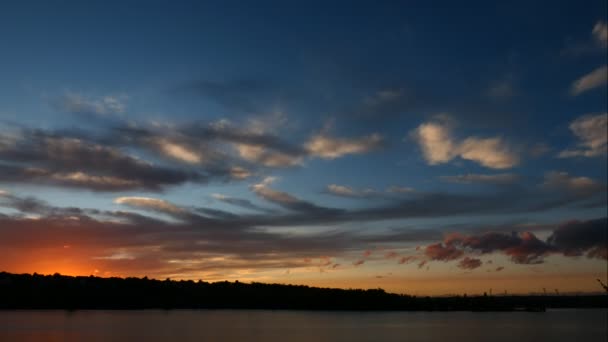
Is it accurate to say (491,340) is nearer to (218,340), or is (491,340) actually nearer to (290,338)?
(290,338)

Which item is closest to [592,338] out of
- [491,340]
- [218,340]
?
[491,340]

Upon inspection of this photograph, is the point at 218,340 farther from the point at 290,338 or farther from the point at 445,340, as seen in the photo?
the point at 445,340

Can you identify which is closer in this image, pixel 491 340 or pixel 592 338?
pixel 491 340

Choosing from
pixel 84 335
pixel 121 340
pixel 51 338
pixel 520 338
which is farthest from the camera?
pixel 520 338

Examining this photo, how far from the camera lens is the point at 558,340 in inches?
5044

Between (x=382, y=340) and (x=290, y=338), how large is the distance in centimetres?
2014

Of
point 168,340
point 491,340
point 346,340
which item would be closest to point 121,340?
point 168,340

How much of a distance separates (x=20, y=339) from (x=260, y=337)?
48100mm

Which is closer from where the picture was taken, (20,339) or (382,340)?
(20,339)

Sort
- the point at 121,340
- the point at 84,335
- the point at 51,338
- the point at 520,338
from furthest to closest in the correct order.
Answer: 1. the point at 520,338
2. the point at 84,335
3. the point at 51,338
4. the point at 121,340

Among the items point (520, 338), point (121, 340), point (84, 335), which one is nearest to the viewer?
point (121, 340)

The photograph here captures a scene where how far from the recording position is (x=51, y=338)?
372 feet

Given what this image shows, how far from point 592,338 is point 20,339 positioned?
131 meters

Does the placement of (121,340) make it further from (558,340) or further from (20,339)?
(558,340)
